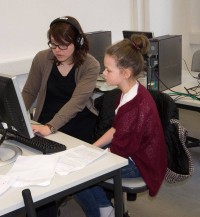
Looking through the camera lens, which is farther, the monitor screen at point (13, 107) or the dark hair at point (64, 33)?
the dark hair at point (64, 33)

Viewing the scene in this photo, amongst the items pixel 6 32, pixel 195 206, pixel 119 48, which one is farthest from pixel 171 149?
pixel 6 32

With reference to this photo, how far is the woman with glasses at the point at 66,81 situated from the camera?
1888 millimetres

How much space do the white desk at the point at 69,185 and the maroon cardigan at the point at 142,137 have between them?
14cm

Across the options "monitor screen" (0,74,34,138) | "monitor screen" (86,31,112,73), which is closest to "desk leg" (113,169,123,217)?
"monitor screen" (0,74,34,138)

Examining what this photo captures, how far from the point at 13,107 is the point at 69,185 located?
1.25 feet

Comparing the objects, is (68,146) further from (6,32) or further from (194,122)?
(194,122)

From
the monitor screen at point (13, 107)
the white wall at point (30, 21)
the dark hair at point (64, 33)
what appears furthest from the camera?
the white wall at point (30, 21)

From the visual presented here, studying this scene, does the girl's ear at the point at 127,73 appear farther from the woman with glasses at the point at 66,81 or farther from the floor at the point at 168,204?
the floor at the point at 168,204

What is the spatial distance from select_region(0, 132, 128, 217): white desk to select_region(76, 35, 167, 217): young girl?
157 mm

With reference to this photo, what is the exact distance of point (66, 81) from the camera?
204cm

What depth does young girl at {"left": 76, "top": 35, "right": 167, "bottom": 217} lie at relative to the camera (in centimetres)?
157

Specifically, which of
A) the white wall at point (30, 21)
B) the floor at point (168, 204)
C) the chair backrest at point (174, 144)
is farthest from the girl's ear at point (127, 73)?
the white wall at point (30, 21)

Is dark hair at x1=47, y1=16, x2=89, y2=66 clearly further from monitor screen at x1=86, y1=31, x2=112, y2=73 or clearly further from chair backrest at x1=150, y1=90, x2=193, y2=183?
monitor screen at x1=86, y1=31, x2=112, y2=73

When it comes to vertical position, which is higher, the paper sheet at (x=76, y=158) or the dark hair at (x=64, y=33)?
the dark hair at (x=64, y=33)
